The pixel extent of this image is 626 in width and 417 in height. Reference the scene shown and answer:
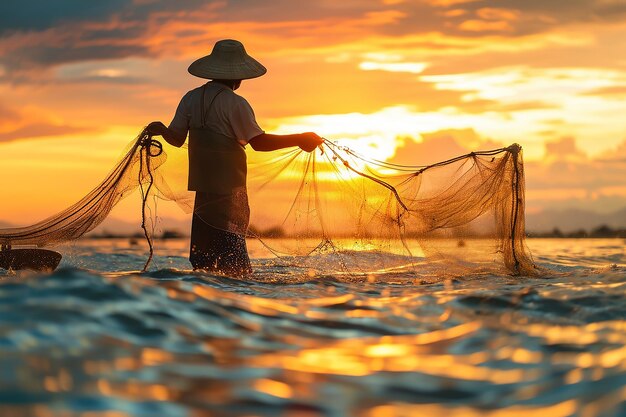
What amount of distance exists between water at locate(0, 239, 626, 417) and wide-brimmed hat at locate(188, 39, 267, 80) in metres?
2.80

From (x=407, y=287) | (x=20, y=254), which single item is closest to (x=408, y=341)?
(x=407, y=287)

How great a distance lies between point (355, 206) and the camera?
9383 millimetres

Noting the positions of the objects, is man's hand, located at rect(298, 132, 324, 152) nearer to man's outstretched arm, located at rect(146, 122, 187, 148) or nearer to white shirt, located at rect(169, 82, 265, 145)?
white shirt, located at rect(169, 82, 265, 145)

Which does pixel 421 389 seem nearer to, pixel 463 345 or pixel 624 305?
pixel 463 345

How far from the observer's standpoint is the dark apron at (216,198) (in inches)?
340

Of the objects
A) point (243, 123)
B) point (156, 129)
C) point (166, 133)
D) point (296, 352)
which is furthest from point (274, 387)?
point (156, 129)

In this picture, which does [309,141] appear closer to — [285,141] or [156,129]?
[285,141]

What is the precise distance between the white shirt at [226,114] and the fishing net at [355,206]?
53cm

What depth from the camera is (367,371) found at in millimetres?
4426

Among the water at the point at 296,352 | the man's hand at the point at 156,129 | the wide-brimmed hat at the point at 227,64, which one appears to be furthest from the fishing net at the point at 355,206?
the water at the point at 296,352

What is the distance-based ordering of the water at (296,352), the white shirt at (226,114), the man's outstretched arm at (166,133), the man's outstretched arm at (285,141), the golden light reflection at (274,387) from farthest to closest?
1. the man's outstretched arm at (166,133)
2. the man's outstretched arm at (285,141)
3. the white shirt at (226,114)
4. the golden light reflection at (274,387)
5. the water at (296,352)

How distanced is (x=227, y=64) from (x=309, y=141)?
4.13 ft

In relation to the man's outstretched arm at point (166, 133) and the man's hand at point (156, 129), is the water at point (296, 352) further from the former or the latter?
the man's hand at point (156, 129)

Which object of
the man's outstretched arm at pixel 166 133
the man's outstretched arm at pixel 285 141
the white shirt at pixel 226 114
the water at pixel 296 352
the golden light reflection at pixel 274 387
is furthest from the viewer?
the man's outstretched arm at pixel 166 133
